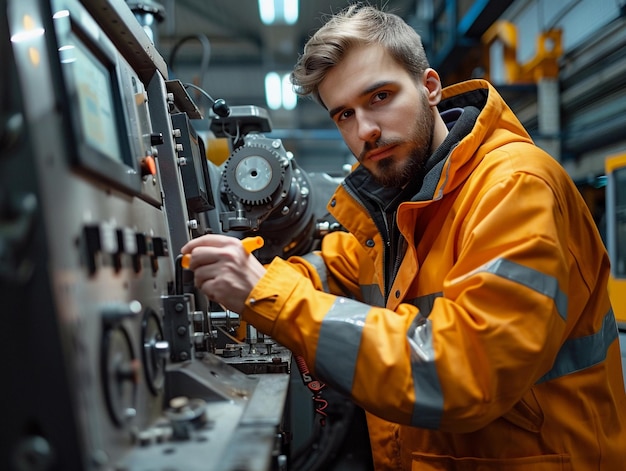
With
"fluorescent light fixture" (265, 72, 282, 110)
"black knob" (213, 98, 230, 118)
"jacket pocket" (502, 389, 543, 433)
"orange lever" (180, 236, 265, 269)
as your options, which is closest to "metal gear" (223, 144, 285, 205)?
"black knob" (213, 98, 230, 118)

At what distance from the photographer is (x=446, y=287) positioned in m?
0.93

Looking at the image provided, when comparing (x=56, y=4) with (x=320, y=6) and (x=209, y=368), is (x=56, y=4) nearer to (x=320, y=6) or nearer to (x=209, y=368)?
(x=209, y=368)

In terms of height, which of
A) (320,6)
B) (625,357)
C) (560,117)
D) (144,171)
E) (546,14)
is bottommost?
(625,357)

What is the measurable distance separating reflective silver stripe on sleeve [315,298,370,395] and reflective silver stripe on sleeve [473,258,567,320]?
217 mm

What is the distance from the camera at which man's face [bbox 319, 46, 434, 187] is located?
1210 millimetres

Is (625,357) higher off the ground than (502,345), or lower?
lower

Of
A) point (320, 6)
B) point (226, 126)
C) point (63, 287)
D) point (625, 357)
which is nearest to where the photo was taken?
point (63, 287)

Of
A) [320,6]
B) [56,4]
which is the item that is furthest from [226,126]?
[320,6]

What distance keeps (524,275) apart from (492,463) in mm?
394

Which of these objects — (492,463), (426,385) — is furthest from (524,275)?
(492,463)

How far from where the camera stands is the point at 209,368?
0.93 meters

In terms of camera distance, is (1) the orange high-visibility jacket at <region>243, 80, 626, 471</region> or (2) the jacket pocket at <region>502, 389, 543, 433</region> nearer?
(1) the orange high-visibility jacket at <region>243, 80, 626, 471</region>

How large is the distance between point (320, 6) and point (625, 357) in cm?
432

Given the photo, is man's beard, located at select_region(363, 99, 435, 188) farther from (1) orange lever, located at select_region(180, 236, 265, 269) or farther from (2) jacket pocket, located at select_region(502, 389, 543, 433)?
(2) jacket pocket, located at select_region(502, 389, 543, 433)
